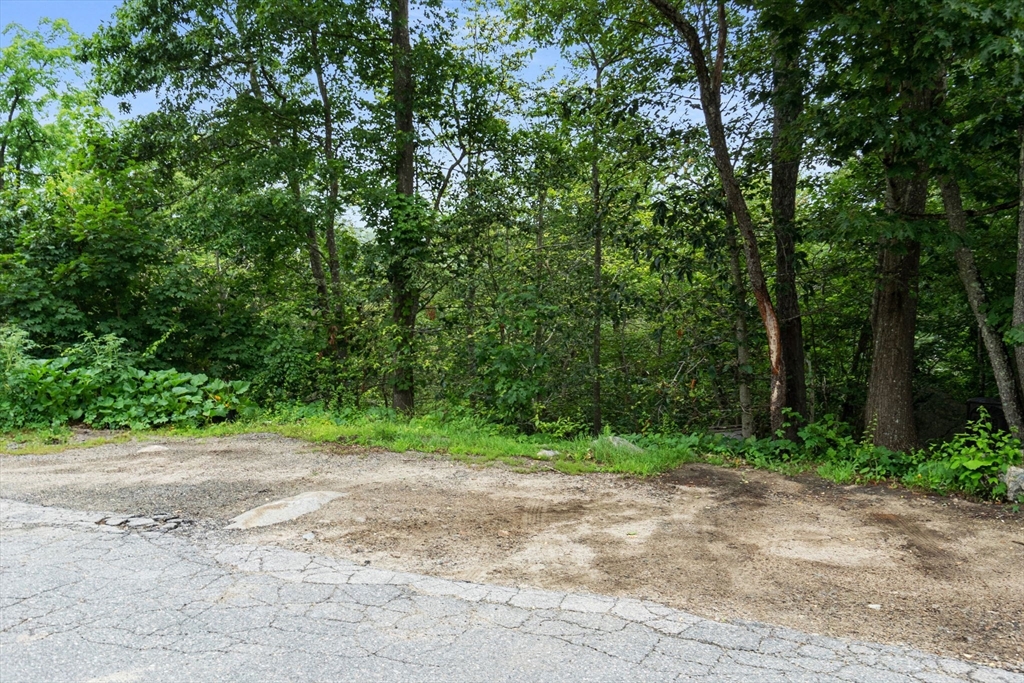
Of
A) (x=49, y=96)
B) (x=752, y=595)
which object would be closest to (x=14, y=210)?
(x=752, y=595)

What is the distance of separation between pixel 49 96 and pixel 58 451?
23974 mm

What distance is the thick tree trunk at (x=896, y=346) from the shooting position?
22.8ft

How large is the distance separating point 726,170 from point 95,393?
28.2ft

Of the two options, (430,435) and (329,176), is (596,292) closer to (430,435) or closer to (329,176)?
(430,435)

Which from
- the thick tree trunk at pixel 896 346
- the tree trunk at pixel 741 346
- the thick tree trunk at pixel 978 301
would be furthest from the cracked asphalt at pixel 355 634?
the tree trunk at pixel 741 346

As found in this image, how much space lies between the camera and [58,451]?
7.31 metres

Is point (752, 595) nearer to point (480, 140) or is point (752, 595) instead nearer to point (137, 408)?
point (137, 408)

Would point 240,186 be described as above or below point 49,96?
below

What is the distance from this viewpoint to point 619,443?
7.04m

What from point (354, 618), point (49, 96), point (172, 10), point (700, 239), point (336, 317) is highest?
point (49, 96)

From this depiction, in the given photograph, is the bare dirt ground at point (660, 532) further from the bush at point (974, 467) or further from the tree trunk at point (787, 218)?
the tree trunk at point (787, 218)

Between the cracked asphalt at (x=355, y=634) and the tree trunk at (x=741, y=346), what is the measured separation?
18.0ft

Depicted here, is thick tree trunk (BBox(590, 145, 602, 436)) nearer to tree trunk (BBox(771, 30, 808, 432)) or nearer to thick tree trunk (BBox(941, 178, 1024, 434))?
tree trunk (BBox(771, 30, 808, 432))

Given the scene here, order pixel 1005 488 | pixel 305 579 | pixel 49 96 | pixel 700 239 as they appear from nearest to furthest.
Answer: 1. pixel 305 579
2. pixel 1005 488
3. pixel 700 239
4. pixel 49 96
